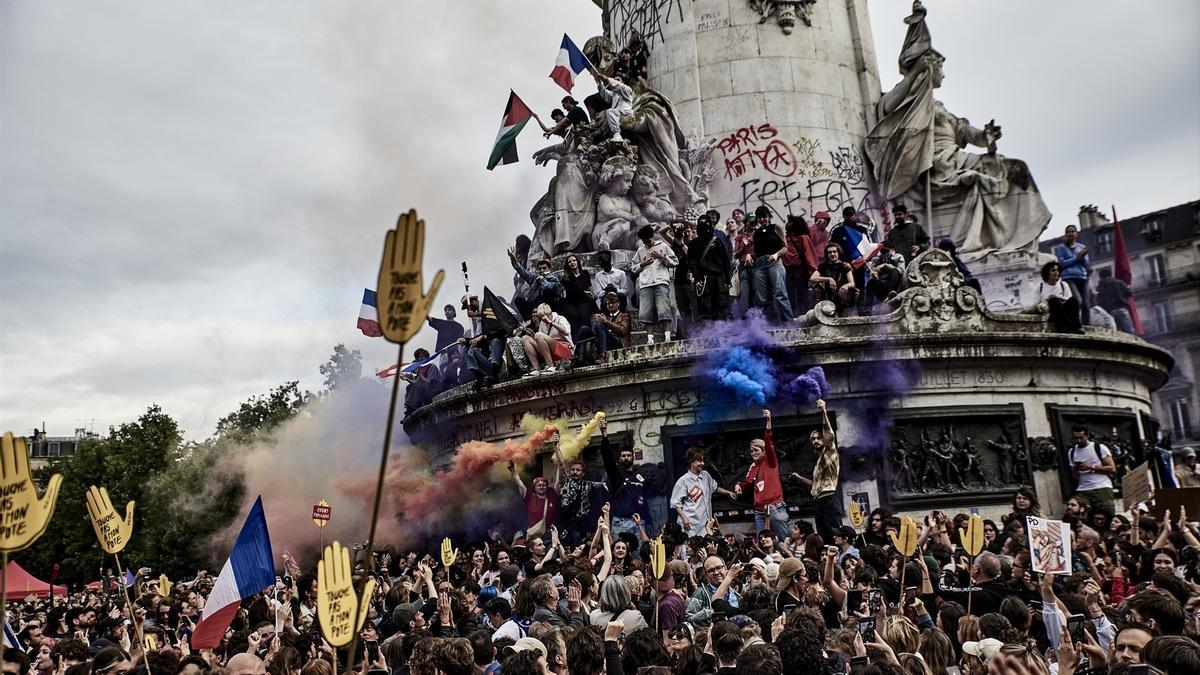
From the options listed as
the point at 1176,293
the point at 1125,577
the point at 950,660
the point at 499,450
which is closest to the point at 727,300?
the point at 499,450

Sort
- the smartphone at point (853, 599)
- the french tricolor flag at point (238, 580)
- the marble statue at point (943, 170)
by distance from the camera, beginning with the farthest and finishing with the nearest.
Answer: the marble statue at point (943, 170)
the smartphone at point (853, 599)
the french tricolor flag at point (238, 580)

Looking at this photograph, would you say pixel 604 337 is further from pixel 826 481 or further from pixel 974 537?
pixel 974 537

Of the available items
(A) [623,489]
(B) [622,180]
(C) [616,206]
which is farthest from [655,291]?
(B) [622,180]

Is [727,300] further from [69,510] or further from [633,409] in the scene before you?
[69,510]

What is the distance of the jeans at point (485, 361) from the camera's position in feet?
71.2

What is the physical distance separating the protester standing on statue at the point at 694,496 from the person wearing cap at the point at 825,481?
1425 mm

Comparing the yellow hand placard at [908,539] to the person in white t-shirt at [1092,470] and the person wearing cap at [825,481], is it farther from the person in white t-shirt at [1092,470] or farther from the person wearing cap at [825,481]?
the person in white t-shirt at [1092,470]

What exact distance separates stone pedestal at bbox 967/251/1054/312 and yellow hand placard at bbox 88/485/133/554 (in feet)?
67.2

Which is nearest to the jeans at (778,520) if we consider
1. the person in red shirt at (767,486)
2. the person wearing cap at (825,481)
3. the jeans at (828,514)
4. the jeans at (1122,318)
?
the person in red shirt at (767,486)

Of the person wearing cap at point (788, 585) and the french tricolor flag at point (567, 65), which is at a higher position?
the french tricolor flag at point (567, 65)

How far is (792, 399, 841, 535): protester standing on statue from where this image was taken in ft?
55.4

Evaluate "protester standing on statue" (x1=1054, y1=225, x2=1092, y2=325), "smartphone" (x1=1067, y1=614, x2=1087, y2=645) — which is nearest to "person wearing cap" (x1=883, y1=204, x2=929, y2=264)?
"protester standing on statue" (x1=1054, y1=225, x2=1092, y2=325)

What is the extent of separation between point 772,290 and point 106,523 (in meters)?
13.4

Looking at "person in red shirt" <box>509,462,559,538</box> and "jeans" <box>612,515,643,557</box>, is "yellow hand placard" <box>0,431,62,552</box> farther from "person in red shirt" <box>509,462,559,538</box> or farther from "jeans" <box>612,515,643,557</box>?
"person in red shirt" <box>509,462,559,538</box>
